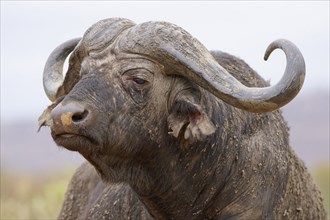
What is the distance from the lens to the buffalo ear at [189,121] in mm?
11586

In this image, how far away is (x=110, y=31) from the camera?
11859 millimetres

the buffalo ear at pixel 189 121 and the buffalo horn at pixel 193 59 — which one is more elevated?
the buffalo horn at pixel 193 59

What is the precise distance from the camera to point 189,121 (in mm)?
11633

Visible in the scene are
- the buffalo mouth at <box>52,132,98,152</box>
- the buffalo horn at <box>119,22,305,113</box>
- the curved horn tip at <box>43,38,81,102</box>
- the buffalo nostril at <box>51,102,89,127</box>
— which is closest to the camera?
the buffalo nostril at <box>51,102,89,127</box>

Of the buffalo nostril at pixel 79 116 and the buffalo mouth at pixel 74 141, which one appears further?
the buffalo mouth at pixel 74 141

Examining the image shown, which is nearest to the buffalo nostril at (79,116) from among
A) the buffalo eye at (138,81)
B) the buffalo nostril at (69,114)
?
the buffalo nostril at (69,114)

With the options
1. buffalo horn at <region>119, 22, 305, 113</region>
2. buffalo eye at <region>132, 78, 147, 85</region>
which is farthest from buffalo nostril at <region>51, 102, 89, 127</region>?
buffalo horn at <region>119, 22, 305, 113</region>

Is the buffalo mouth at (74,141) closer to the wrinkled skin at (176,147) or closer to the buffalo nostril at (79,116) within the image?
the wrinkled skin at (176,147)

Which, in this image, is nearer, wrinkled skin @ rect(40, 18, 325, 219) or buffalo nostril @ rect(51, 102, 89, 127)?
buffalo nostril @ rect(51, 102, 89, 127)

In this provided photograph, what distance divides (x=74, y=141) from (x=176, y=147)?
A: 3.77 feet

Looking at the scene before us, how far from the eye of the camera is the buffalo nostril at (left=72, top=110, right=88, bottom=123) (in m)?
11.0

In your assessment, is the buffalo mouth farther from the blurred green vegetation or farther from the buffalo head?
the blurred green vegetation

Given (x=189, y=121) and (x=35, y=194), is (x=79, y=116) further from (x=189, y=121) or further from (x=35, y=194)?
(x=35, y=194)

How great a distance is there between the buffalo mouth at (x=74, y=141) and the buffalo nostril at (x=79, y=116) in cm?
14
